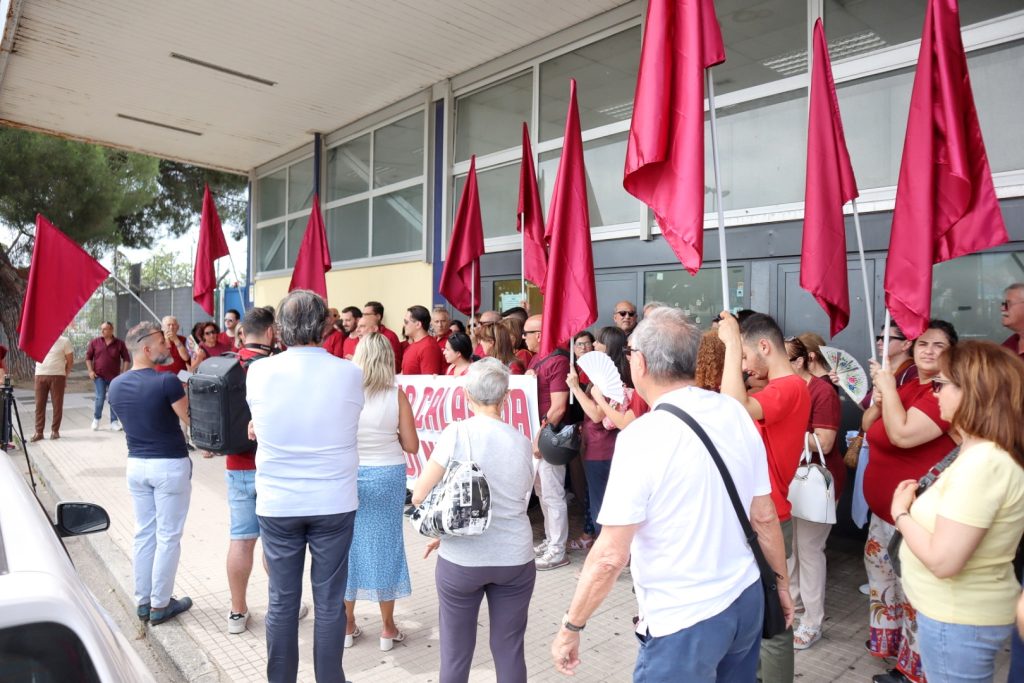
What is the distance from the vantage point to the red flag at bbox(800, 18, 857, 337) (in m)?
3.59

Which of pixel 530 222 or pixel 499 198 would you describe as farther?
pixel 499 198

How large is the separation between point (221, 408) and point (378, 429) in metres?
0.83

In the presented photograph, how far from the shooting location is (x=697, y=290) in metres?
6.64

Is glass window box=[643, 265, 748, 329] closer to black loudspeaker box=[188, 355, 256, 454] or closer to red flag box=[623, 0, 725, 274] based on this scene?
red flag box=[623, 0, 725, 274]

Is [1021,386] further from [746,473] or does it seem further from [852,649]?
[852,649]

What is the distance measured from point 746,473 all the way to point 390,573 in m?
2.38

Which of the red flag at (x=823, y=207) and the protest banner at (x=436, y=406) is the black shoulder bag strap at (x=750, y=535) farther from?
the protest banner at (x=436, y=406)

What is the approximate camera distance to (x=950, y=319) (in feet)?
16.7

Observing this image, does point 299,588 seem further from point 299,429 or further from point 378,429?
point 378,429

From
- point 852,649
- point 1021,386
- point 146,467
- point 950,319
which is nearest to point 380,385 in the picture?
point 146,467

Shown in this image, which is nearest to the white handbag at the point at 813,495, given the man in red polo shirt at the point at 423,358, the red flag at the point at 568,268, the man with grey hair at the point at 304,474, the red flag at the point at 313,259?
the red flag at the point at 568,268

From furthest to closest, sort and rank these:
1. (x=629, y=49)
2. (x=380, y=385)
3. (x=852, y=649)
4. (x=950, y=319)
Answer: (x=629, y=49) → (x=950, y=319) → (x=852, y=649) → (x=380, y=385)

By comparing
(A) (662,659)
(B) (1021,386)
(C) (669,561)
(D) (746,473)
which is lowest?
(A) (662,659)

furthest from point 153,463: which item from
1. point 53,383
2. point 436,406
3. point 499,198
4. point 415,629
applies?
point 53,383
